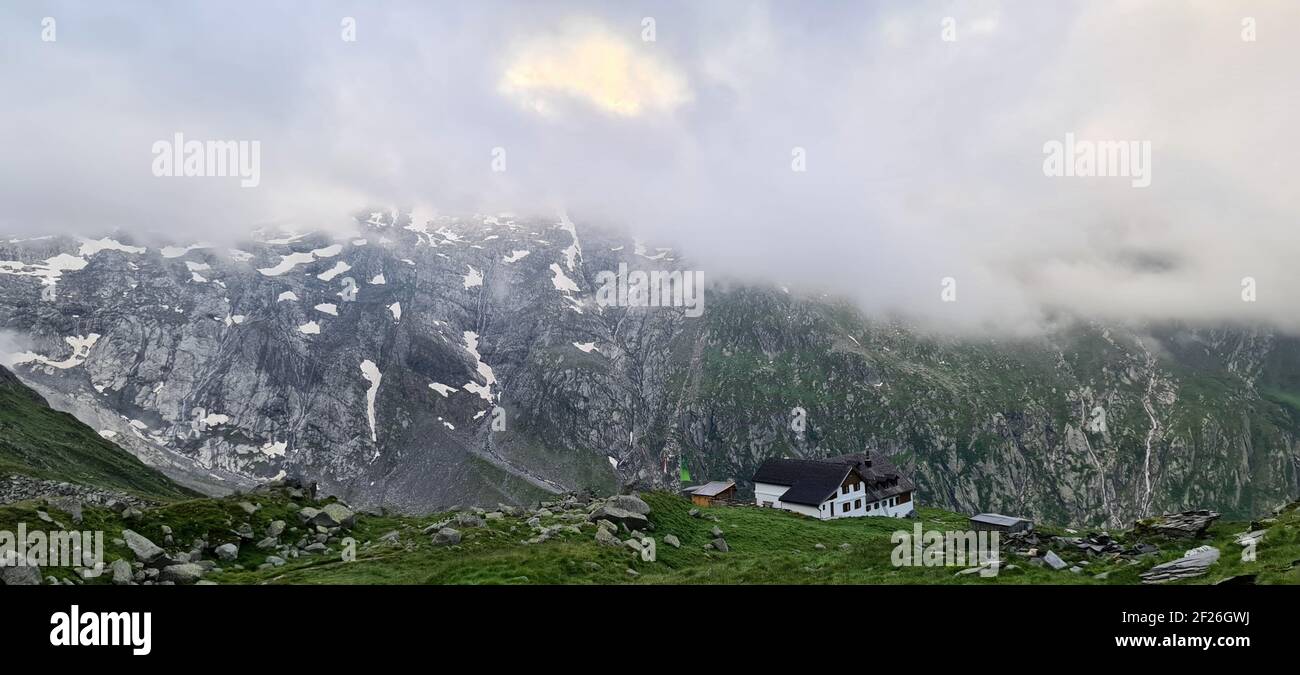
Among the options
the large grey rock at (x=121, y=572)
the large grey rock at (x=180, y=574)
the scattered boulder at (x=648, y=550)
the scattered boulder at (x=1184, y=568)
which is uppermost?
the scattered boulder at (x=1184, y=568)

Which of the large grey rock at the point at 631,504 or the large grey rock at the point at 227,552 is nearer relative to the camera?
the large grey rock at the point at 227,552

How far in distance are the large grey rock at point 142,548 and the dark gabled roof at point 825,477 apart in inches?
2665

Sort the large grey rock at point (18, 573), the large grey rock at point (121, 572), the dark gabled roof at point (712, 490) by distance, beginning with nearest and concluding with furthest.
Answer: the large grey rock at point (18, 573) < the large grey rock at point (121, 572) < the dark gabled roof at point (712, 490)

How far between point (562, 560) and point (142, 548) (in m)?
20.3

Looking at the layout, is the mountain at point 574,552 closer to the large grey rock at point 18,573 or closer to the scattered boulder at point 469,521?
the scattered boulder at point 469,521

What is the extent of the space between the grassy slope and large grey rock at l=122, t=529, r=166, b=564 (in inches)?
20.3

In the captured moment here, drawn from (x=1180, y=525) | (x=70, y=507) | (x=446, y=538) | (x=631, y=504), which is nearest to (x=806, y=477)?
(x=631, y=504)

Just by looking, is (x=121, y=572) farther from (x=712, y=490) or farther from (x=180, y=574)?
(x=712, y=490)

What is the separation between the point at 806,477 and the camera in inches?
3297

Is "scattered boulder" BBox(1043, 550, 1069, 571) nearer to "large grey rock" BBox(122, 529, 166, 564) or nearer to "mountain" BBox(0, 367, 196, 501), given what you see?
"large grey rock" BBox(122, 529, 166, 564)

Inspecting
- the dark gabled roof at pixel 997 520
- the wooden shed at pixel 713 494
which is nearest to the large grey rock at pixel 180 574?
the dark gabled roof at pixel 997 520

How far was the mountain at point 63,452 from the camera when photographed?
71.9m
